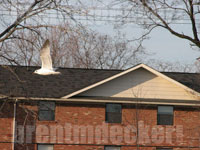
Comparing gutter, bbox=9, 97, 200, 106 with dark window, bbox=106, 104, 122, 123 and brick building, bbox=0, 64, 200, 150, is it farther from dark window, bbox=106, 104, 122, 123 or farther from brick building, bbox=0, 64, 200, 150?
dark window, bbox=106, 104, 122, 123

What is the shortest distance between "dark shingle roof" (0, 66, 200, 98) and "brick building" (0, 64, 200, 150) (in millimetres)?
56

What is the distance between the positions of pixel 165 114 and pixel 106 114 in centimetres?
343

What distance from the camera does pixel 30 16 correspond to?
1551cm

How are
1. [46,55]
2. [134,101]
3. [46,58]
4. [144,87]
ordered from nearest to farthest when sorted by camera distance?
[46,55]
[46,58]
[134,101]
[144,87]

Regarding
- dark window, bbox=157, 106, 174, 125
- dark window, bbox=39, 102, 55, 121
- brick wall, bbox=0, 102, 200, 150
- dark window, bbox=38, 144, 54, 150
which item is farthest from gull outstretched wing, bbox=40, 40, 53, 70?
dark window, bbox=157, 106, 174, 125

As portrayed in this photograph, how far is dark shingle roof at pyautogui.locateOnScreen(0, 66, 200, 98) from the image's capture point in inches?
1169

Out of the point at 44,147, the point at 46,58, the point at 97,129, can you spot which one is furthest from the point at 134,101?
the point at 46,58

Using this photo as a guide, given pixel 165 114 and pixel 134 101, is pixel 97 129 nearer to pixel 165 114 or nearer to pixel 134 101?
pixel 134 101

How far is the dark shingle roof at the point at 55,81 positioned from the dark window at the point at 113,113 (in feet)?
5.79

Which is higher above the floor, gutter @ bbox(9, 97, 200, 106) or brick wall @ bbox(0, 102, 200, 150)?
gutter @ bbox(9, 97, 200, 106)

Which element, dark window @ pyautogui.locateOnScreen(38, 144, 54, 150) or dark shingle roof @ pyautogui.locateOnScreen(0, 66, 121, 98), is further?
dark shingle roof @ pyautogui.locateOnScreen(0, 66, 121, 98)

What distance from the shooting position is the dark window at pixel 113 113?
30234 mm

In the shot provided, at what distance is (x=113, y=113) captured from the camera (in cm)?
3031

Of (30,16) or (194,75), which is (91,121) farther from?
(30,16)
